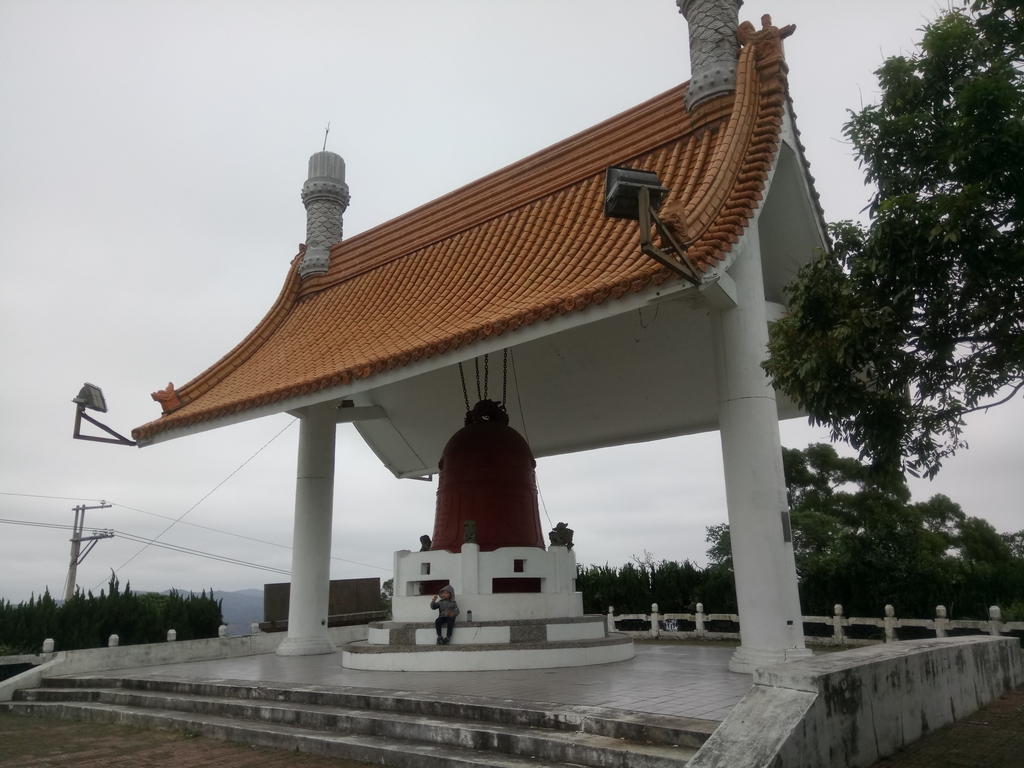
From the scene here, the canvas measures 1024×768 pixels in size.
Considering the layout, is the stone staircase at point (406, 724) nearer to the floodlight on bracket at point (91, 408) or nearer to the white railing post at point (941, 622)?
the floodlight on bracket at point (91, 408)

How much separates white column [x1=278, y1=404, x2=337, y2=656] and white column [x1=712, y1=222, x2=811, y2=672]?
273 inches

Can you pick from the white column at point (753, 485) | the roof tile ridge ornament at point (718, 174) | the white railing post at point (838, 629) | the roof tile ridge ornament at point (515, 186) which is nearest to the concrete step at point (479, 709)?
the white column at point (753, 485)

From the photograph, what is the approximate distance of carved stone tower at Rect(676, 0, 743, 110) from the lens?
31.9 feet

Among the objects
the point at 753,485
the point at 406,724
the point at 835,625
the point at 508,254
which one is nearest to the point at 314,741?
the point at 406,724

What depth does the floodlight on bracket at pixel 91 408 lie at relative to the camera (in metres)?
11.1

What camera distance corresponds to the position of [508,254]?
36.2 feet

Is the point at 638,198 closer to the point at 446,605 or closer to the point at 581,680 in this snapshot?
the point at 581,680

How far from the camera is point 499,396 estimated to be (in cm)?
1452

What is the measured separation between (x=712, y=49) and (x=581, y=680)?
25.9 feet

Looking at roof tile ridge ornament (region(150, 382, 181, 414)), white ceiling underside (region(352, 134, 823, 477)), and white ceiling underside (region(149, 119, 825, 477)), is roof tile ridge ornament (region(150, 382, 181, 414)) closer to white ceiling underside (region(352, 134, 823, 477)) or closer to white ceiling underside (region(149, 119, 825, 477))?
white ceiling underside (region(149, 119, 825, 477))

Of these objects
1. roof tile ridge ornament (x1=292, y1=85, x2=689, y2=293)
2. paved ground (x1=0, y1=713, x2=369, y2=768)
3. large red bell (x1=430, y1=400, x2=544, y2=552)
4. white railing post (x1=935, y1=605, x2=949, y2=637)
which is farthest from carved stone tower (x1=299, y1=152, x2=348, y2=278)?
white railing post (x1=935, y1=605, x2=949, y2=637)

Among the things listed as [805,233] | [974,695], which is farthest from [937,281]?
[805,233]

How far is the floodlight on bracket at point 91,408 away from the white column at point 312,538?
2.70m

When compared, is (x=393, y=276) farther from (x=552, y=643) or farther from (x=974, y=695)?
(x=974, y=695)
